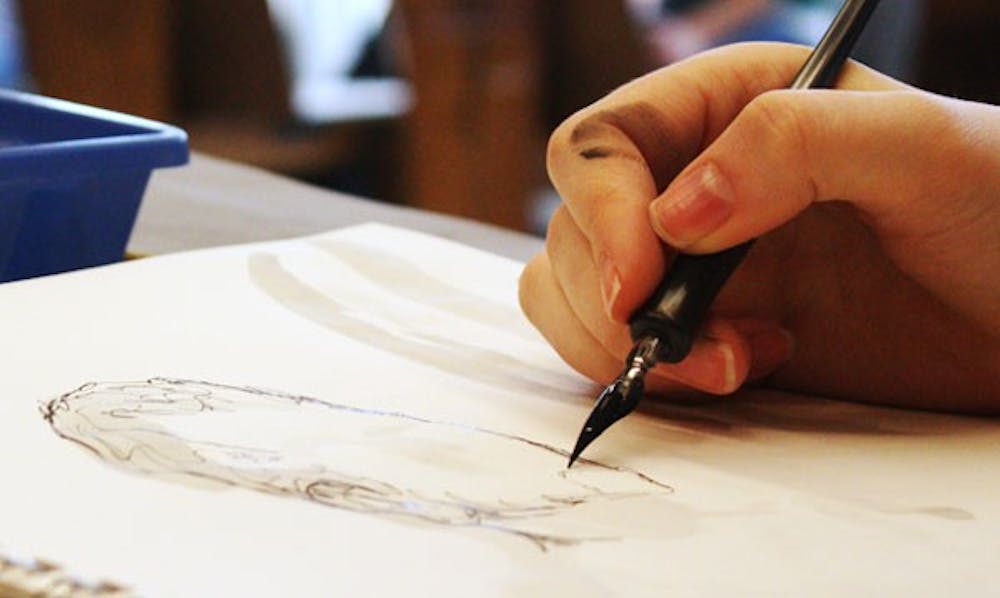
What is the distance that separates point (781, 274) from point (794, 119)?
11 centimetres

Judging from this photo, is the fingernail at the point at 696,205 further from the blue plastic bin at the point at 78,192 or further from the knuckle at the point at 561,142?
the blue plastic bin at the point at 78,192

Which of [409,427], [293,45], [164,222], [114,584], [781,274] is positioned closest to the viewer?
[114,584]

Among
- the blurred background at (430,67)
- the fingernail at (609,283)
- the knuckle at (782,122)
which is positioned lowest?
the blurred background at (430,67)

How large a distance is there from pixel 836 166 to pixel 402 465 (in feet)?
0.51

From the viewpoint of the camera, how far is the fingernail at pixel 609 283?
396mm

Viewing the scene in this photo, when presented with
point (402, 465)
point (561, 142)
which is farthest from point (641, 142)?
point (402, 465)

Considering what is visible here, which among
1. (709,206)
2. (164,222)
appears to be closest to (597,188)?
(709,206)

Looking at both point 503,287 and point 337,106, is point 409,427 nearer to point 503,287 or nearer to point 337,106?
point 503,287

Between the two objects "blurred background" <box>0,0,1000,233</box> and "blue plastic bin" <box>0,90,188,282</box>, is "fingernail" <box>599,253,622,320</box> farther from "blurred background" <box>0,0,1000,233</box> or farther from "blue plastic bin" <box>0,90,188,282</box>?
"blurred background" <box>0,0,1000,233</box>

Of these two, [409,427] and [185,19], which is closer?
[409,427]

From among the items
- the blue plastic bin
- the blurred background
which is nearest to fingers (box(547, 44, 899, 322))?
the blue plastic bin

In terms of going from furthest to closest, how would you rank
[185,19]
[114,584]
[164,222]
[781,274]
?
1. [185,19]
2. [164,222]
3. [781,274]
4. [114,584]

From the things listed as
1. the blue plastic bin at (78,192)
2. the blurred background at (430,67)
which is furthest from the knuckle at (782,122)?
the blurred background at (430,67)

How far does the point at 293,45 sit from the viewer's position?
253 cm
